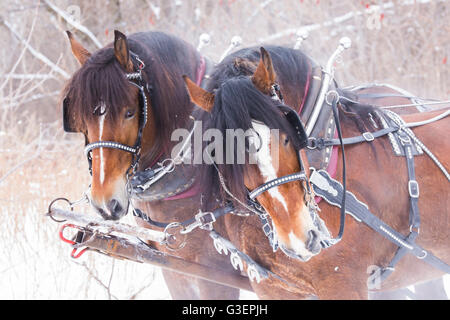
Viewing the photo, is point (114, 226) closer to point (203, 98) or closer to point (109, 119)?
point (109, 119)

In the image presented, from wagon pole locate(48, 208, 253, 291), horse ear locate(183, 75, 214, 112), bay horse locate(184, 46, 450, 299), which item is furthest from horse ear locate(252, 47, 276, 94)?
wagon pole locate(48, 208, 253, 291)

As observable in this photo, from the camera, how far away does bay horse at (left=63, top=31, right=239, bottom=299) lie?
1953 mm

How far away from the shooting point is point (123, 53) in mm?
2033

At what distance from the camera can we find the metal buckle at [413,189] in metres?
1.93

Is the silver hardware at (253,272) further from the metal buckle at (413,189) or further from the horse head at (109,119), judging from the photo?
the metal buckle at (413,189)

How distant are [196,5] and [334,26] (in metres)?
1.94

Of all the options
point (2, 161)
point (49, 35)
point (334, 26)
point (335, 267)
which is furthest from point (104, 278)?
point (334, 26)

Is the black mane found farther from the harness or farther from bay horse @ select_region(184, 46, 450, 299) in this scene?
bay horse @ select_region(184, 46, 450, 299)

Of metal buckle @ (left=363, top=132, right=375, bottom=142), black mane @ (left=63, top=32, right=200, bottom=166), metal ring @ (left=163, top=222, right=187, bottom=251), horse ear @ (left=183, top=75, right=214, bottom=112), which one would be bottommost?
metal ring @ (left=163, top=222, right=187, bottom=251)

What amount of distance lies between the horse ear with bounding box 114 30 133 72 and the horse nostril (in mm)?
523

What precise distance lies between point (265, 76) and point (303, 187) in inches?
14.5

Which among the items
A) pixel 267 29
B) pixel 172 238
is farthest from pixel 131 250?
pixel 267 29

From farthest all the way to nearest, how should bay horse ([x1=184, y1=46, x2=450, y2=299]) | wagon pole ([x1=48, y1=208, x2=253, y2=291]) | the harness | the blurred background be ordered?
the blurred background, wagon pole ([x1=48, y1=208, x2=253, y2=291]), the harness, bay horse ([x1=184, y1=46, x2=450, y2=299])

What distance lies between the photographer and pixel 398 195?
1941 millimetres
